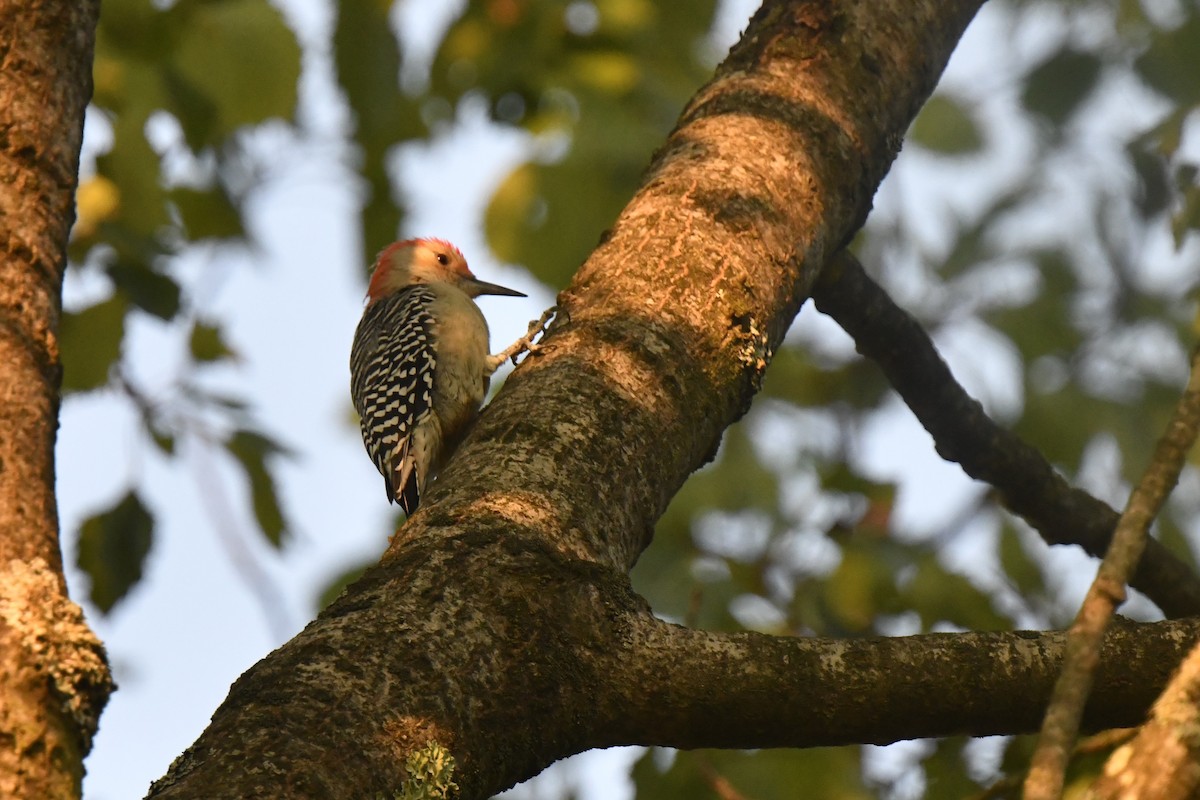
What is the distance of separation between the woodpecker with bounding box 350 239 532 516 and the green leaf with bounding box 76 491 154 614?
140 cm

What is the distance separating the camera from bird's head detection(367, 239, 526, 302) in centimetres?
697

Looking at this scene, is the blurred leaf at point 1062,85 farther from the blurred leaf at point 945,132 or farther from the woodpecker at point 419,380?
the woodpecker at point 419,380

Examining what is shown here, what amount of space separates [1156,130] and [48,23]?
101 inches

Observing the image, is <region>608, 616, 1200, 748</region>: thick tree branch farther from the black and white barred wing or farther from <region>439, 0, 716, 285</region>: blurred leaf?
the black and white barred wing

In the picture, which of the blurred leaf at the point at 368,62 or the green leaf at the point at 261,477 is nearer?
the blurred leaf at the point at 368,62

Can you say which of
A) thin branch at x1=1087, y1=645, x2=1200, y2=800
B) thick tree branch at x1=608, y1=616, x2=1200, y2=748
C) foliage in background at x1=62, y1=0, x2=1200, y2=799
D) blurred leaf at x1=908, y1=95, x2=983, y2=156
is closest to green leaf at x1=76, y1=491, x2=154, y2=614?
foliage in background at x1=62, y1=0, x2=1200, y2=799

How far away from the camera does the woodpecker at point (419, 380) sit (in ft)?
17.1

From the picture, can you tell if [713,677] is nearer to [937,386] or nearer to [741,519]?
[937,386]

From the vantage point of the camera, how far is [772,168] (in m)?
2.87

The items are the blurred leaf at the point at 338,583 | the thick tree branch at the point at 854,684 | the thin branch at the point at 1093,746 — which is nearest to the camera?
the thick tree branch at the point at 854,684

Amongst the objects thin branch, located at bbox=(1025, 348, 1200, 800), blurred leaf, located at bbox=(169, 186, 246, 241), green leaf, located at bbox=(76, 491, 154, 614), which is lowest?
thin branch, located at bbox=(1025, 348, 1200, 800)

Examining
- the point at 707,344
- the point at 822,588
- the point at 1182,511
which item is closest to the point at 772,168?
the point at 707,344

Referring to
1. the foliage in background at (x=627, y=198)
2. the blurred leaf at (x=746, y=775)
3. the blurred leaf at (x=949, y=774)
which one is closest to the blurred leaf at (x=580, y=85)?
the foliage in background at (x=627, y=198)

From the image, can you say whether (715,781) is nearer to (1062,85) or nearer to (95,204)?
(95,204)
